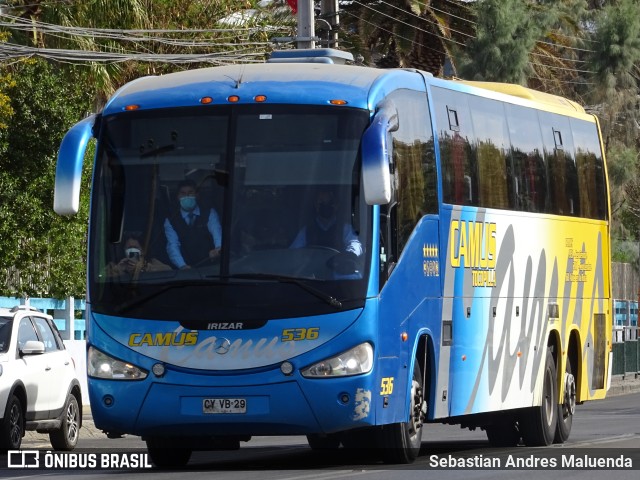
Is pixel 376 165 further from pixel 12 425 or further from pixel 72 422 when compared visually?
pixel 72 422

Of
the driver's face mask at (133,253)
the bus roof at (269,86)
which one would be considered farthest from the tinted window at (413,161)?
the driver's face mask at (133,253)

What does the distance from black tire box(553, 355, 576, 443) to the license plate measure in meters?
7.00

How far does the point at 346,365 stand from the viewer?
45.4 ft

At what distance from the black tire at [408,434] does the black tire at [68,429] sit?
5.56 m

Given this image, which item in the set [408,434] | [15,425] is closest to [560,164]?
[408,434]

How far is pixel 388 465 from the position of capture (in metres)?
15.2

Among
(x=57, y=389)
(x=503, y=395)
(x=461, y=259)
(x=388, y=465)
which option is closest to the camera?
(x=388, y=465)

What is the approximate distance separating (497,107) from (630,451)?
3.98 m

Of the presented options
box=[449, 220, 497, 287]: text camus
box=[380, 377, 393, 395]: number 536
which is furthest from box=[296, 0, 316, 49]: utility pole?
box=[380, 377, 393, 395]: number 536

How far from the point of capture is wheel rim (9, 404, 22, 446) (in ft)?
59.2

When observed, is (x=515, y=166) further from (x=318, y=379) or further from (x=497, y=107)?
(x=318, y=379)

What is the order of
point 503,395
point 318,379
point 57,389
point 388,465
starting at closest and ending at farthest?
point 318,379 < point 388,465 < point 503,395 < point 57,389

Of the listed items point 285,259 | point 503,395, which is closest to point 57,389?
point 503,395

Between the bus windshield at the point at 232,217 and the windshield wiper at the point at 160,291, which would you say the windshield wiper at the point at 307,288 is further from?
the windshield wiper at the point at 160,291
